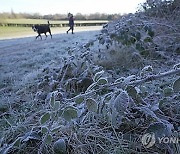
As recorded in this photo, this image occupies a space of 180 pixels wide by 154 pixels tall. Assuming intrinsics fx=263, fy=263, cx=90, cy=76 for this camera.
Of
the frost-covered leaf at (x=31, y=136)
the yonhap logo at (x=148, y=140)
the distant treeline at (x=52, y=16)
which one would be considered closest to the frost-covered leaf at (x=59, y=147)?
the frost-covered leaf at (x=31, y=136)

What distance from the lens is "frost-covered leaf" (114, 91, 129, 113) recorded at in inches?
50.9

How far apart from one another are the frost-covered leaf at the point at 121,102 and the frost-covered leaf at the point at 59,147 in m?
0.51

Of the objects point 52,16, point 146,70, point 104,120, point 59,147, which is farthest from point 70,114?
point 52,16

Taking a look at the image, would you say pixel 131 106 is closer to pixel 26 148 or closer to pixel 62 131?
pixel 62 131

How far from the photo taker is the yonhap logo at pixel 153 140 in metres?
1.45

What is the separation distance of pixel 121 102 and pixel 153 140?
36 centimetres

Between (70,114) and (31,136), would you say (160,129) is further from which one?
(31,136)

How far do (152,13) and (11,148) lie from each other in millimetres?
4681

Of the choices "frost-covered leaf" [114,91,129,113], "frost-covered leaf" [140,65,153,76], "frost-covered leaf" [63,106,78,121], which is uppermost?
"frost-covered leaf" [140,65,153,76]

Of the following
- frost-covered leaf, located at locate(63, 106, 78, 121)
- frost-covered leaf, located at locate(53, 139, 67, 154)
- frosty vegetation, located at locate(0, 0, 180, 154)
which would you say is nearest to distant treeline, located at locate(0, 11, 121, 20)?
frosty vegetation, located at locate(0, 0, 180, 154)

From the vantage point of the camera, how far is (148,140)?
5.07ft

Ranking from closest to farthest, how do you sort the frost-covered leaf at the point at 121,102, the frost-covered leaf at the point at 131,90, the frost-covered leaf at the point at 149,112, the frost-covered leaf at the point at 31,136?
the frost-covered leaf at the point at 121,102
the frost-covered leaf at the point at 131,90
the frost-covered leaf at the point at 149,112
the frost-covered leaf at the point at 31,136

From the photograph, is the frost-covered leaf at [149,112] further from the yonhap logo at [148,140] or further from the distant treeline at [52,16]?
the distant treeline at [52,16]

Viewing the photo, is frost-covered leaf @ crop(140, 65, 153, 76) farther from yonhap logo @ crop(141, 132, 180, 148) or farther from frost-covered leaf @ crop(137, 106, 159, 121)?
yonhap logo @ crop(141, 132, 180, 148)
